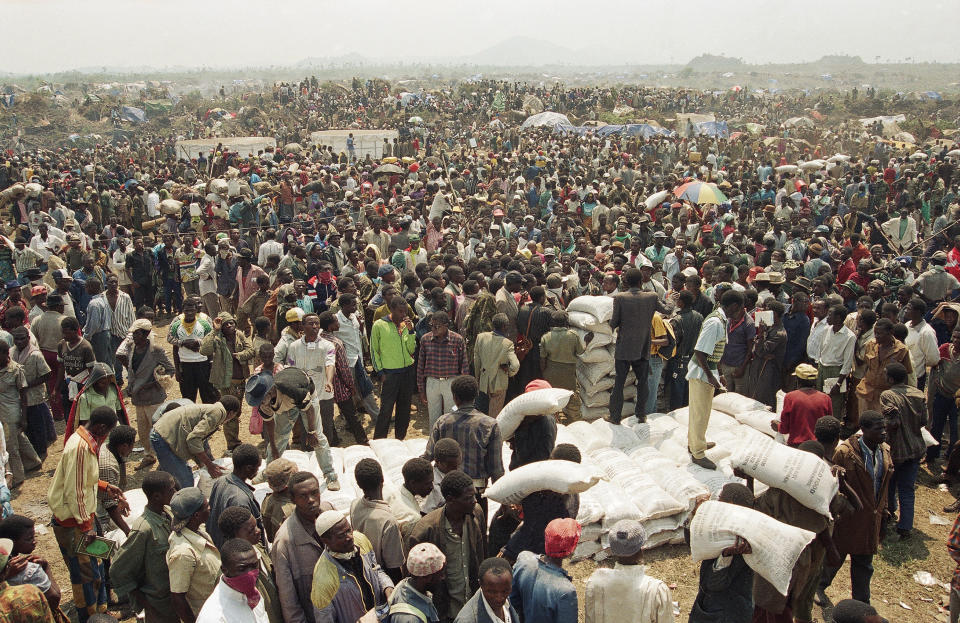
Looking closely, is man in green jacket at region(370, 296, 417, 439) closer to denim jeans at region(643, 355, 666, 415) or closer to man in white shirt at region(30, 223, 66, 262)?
denim jeans at region(643, 355, 666, 415)

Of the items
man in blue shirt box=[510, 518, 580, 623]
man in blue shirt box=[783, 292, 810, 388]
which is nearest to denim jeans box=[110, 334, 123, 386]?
man in blue shirt box=[510, 518, 580, 623]

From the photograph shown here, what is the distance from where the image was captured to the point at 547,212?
14.7m

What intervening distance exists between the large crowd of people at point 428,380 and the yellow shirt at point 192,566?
13mm

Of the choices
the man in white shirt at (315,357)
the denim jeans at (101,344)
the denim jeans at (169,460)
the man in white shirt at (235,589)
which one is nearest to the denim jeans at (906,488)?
the man in white shirt at (315,357)

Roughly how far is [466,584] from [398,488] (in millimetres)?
1826

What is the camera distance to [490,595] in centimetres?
307

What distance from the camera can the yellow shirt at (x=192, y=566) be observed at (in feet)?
11.7

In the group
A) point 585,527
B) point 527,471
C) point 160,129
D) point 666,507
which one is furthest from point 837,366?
point 160,129

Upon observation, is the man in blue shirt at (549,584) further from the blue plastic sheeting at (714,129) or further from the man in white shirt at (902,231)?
the blue plastic sheeting at (714,129)

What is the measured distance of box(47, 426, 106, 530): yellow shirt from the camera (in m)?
4.34

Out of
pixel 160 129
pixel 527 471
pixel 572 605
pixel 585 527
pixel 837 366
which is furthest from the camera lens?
pixel 160 129

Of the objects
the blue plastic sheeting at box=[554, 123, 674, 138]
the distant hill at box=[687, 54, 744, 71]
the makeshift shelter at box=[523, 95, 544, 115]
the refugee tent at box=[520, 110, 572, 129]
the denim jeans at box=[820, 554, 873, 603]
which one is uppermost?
the distant hill at box=[687, 54, 744, 71]

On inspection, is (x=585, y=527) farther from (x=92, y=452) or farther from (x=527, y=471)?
(x=92, y=452)

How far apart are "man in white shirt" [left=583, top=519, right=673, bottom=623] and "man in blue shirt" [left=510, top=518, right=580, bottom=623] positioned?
0.18m
